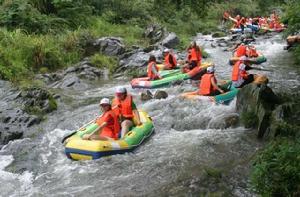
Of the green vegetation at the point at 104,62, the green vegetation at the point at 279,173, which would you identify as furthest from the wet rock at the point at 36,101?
the green vegetation at the point at 279,173

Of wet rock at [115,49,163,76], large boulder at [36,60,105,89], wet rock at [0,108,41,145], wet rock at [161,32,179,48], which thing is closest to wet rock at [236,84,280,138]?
wet rock at [0,108,41,145]

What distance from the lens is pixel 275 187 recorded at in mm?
4758

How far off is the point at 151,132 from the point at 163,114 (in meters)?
1.44

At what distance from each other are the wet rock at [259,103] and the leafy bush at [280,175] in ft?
12.5

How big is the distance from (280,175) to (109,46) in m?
14.7

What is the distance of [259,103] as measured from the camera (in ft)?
30.4

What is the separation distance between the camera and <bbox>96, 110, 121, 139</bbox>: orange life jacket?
874 centimetres

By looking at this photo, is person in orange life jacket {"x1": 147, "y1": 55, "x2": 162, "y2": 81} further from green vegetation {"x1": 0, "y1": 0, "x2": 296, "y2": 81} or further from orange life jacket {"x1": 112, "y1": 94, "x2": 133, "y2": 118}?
orange life jacket {"x1": 112, "y1": 94, "x2": 133, "y2": 118}

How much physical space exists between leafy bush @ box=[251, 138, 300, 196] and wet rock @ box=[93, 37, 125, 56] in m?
14.1

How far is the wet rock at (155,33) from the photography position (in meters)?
21.7

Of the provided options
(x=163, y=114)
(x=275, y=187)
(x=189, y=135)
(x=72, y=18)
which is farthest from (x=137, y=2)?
(x=275, y=187)

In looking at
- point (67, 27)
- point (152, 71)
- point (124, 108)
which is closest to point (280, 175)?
point (124, 108)

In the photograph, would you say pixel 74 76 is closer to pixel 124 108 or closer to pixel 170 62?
pixel 170 62

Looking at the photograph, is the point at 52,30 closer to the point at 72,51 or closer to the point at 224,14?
the point at 72,51
